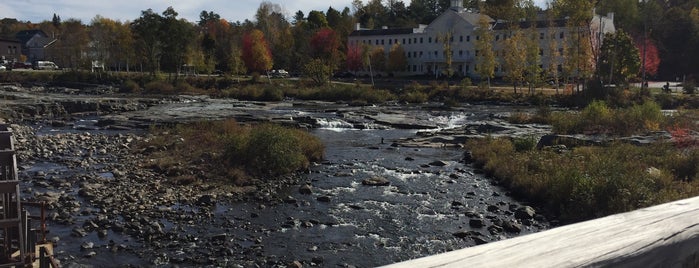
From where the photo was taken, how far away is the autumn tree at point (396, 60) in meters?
98.3

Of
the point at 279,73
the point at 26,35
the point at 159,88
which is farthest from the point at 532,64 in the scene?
the point at 26,35

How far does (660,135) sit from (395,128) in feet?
56.5

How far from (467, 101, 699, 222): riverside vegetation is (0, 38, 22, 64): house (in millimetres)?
125045

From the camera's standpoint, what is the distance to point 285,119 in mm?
39562

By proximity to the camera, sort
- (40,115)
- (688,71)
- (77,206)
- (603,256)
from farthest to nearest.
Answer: (688,71) → (40,115) → (77,206) → (603,256)

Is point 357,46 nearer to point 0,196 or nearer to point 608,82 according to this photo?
point 608,82

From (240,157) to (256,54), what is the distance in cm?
7143

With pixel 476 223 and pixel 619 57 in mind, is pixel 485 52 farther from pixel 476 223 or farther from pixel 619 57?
pixel 476 223

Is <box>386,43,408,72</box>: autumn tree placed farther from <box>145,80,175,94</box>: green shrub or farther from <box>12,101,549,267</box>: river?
<box>12,101,549,267</box>: river

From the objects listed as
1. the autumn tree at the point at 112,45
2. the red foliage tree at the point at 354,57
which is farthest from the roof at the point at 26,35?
the red foliage tree at the point at 354,57

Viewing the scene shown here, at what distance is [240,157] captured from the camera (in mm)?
22250

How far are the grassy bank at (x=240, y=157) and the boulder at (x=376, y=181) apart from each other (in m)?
3.22

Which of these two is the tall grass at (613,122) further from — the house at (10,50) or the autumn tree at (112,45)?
the house at (10,50)

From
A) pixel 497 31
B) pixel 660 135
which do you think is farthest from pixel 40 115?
pixel 497 31
